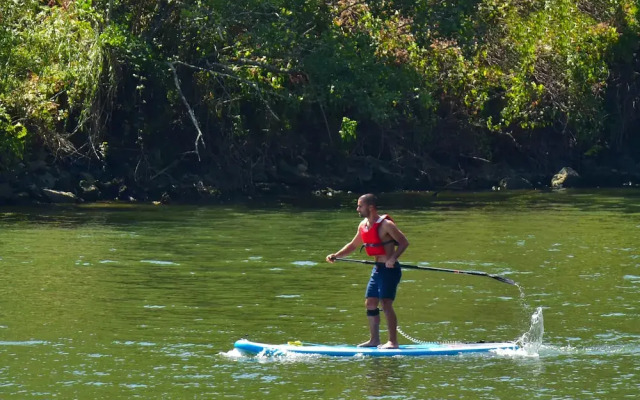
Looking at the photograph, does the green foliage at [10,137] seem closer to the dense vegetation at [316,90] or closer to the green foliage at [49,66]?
the dense vegetation at [316,90]

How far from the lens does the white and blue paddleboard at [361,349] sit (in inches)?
572

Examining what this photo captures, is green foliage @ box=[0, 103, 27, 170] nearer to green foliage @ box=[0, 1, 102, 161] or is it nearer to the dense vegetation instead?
the dense vegetation

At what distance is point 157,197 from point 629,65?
1711 cm

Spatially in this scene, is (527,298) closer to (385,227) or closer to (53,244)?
(385,227)

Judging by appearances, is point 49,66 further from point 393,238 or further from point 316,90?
point 393,238

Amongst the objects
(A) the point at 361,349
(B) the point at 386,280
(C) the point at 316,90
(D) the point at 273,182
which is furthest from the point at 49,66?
(A) the point at 361,349

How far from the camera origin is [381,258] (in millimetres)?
14875

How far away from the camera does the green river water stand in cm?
1343

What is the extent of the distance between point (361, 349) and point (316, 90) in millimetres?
22470

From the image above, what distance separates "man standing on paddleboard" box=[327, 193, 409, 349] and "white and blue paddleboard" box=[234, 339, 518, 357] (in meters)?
0.18

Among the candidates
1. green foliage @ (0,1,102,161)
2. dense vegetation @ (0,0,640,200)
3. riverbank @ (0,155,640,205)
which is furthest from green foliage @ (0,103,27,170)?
riverbank @ (0,155,640,205)

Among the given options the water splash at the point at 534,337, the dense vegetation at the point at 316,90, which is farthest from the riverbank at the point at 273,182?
the water splash at the point at 534,337

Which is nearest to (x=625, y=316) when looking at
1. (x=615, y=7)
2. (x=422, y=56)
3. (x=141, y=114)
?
(x=141, y=114)

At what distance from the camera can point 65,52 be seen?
3366 centimetres
